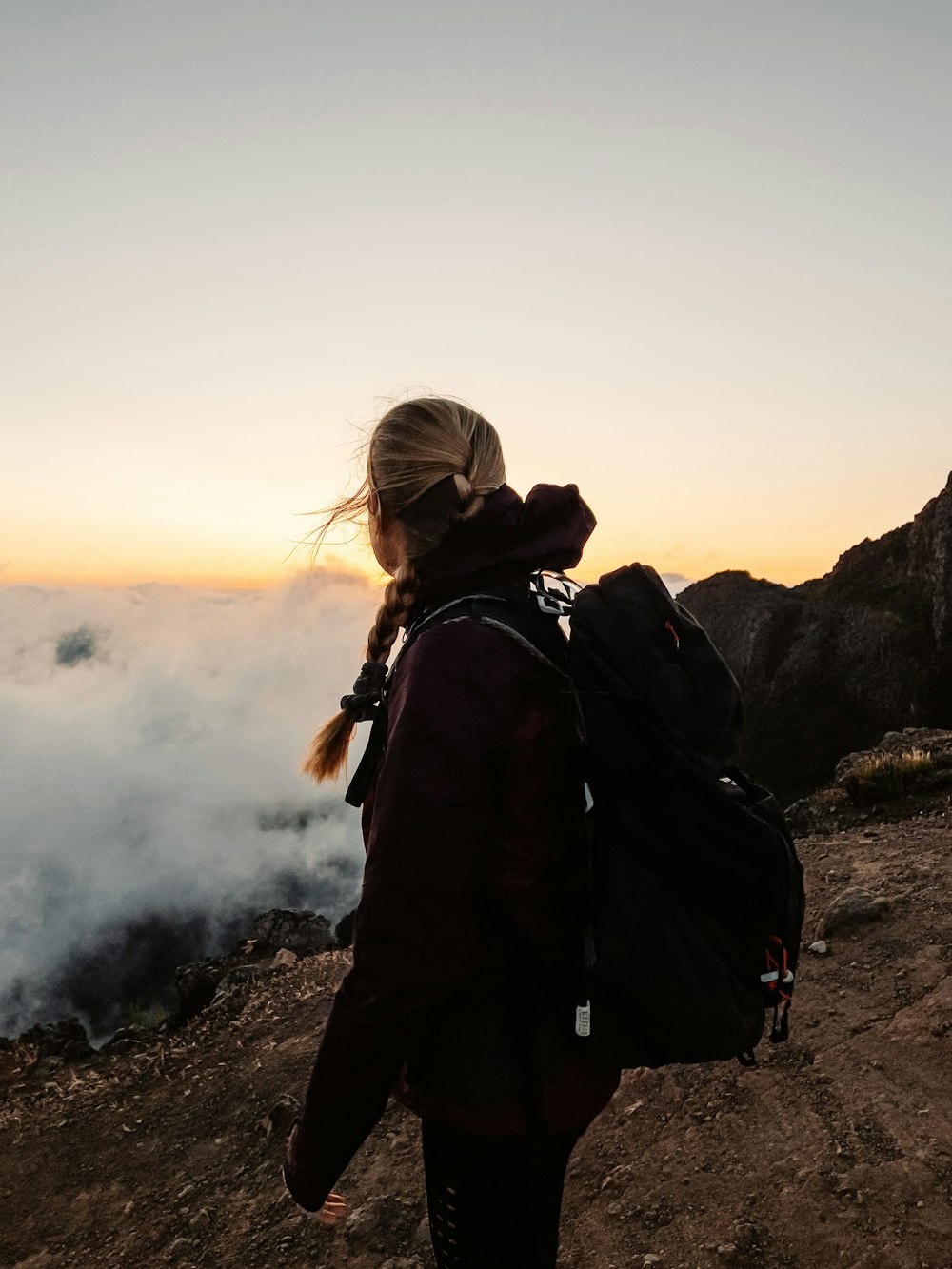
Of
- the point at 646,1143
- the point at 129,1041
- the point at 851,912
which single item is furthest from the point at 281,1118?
the point at 851,912

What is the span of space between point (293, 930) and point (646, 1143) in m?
7.31

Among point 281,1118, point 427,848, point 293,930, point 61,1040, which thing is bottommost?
point 61,1040

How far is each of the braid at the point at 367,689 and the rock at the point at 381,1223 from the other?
127 inches

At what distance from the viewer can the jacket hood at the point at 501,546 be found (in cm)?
194

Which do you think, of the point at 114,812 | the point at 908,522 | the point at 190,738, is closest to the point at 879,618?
the point at 908,522

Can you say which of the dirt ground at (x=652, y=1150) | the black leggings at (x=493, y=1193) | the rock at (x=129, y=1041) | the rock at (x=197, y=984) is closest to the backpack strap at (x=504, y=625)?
the black leggings at (x=493, y=1193)

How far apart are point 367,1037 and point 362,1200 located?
3.66m

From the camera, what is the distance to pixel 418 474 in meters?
1.97

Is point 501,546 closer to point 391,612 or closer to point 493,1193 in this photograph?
point 391,612

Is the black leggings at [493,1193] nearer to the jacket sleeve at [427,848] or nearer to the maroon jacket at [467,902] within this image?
the maroon jacket at [467,902]

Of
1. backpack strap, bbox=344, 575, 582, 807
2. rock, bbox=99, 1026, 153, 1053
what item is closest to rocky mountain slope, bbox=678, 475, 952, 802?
rock, bbox=99, 1026, 153, 1053

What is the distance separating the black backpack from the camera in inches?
68.0

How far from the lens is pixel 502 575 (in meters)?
1.95

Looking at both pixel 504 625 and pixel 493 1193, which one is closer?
pixel 504 625
